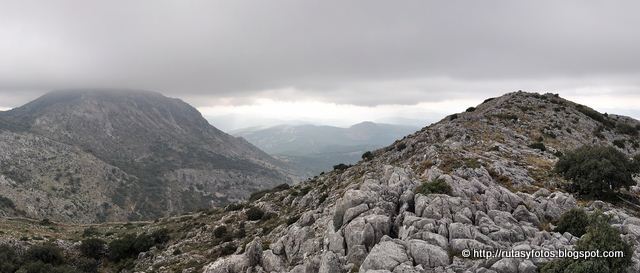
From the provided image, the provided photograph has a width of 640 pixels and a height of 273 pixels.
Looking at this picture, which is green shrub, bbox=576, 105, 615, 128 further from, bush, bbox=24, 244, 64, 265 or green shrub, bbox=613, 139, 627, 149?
bush, bbox=24, 244, 64, 265

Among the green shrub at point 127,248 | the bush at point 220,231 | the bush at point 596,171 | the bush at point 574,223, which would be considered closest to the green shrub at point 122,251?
the green shrub at point 127,248

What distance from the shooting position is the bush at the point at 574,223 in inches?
1032

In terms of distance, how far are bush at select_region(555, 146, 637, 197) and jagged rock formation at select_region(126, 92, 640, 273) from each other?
7.02ft

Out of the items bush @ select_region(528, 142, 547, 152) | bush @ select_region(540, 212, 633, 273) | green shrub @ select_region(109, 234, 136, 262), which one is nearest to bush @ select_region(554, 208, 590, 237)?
bush @ select_region(540, 212, 633, 273)

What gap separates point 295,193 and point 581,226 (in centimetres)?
5097

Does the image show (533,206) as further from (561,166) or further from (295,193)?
(295,193)

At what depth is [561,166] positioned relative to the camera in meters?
42.3

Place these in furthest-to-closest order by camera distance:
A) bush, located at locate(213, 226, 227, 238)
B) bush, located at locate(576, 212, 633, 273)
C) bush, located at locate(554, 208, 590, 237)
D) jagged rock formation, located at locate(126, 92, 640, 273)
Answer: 1. bush, located at locate(213, 226, 227, 238)
2. bush, located at locate(554, 208, 590, 237)
3. jagged rock formation, located at locate(126, 92, 640, 273)
4. bush, located at locate(576, 212, 633, 273)

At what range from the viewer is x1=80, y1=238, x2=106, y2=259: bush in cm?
6260

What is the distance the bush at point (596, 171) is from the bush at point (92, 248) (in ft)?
215

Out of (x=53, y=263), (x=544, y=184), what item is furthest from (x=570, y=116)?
(x=53, y=263)

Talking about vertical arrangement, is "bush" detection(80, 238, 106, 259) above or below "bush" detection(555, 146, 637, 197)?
below

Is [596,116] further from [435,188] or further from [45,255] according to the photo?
[45,255]

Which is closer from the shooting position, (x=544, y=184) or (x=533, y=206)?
(x=533, y=206)
